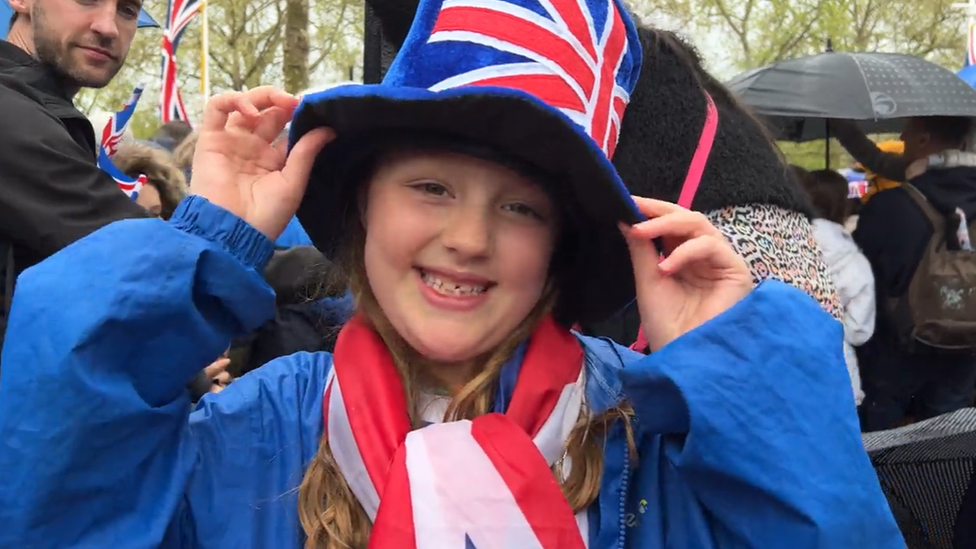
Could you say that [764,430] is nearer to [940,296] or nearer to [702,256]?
[702,256]

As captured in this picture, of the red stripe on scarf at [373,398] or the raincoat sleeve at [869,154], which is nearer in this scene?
the red stripe on scarf at [373,398]

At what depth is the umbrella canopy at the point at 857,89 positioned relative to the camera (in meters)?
3.95

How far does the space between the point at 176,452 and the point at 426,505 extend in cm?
36

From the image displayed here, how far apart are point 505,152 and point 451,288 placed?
211mm

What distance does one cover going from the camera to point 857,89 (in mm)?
4254

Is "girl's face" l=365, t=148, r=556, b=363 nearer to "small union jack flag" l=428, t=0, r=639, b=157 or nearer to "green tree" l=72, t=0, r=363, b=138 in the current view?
"small union jack flag" l=428, t=0, r=639, b=157

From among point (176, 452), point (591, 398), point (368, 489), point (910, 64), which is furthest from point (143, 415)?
point (910, 64)

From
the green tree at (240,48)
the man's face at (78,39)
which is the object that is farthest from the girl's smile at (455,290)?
the green tree at (240,48)

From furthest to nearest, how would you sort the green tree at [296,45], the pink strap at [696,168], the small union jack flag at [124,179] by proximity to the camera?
the green tree at [296,45], the small union jack flag at [124,179], the pink strap at [696,168]

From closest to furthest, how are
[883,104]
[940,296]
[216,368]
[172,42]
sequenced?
[216,368], [940,296], [883,104], [172,42]

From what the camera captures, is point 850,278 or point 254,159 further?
point 850,278

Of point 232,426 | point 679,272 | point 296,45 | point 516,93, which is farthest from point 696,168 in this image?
point 296,45

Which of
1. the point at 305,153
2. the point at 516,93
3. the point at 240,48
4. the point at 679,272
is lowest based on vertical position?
the point at 240,48

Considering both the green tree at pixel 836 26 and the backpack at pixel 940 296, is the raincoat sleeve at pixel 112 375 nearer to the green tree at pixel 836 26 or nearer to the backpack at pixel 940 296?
the backpack at pixel 940 296
